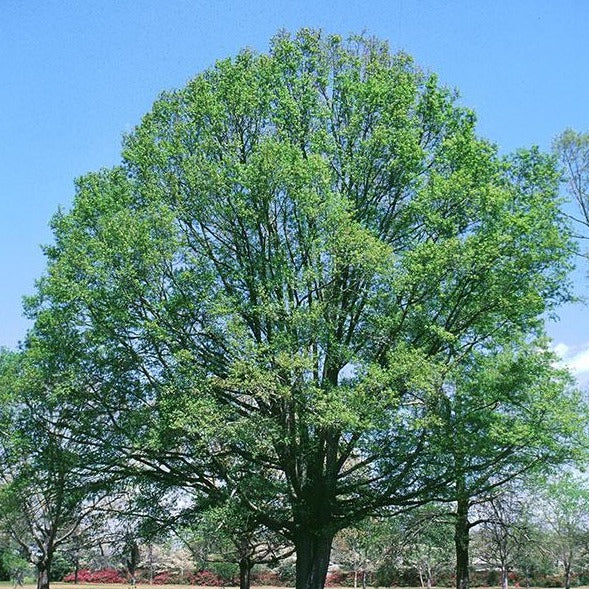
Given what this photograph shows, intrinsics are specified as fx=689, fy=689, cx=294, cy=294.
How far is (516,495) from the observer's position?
23406 mm

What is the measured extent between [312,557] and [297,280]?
25.3 feet

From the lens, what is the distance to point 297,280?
17156 millimetres

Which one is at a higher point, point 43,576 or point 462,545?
A: point 462,545

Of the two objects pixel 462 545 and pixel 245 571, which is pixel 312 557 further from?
pixel 245 571

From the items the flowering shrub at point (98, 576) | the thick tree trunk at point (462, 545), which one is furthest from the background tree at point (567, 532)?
the flowering shrub at point (98, 576)

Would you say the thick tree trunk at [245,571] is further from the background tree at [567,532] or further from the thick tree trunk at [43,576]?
the background tree at [567,532]

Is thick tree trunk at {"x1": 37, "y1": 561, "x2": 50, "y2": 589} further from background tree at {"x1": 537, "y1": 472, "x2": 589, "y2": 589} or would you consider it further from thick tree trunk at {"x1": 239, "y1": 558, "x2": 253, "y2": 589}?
background tree at {"x1": 537, "y1": 472, "x2": 589, "y2": 589}

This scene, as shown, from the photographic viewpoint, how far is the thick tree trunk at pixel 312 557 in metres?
18.7

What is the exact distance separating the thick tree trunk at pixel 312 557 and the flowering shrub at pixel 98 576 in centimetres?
5126

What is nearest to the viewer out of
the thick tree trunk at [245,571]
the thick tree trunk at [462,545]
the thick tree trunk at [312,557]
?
the thick tree trunk at [312,557]

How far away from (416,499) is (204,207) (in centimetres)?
965

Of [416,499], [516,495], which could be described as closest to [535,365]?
[416,499]

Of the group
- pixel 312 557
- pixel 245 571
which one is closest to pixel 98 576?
pixel 245 571

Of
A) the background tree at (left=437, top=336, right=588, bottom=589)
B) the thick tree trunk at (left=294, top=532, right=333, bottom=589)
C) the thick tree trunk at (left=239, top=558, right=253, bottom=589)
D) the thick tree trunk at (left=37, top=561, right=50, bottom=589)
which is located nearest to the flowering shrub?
the thick tree trunk at (left=37, top=561, right=50, bottom=589)
